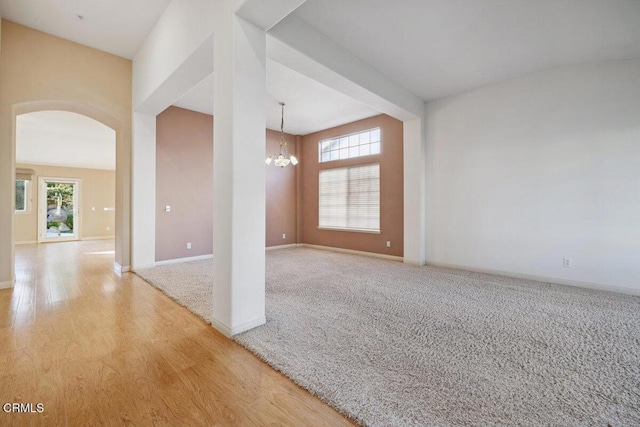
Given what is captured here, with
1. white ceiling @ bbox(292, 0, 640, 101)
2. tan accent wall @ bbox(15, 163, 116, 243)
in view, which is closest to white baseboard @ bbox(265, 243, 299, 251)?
white ceiling @ bbox(292, 0, 640, 101)

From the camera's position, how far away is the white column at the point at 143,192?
4566 millimetres

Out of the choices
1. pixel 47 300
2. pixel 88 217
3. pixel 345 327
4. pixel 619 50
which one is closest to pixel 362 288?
pixel 345 327

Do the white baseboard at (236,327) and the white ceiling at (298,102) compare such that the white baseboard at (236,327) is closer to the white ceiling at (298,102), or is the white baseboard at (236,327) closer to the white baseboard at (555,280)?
the white ceiling at (298,102)

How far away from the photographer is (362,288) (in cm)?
375

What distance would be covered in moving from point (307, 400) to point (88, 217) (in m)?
12.5

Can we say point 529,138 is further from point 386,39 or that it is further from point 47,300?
point 47,300

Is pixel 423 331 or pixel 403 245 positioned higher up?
pixel 403 245

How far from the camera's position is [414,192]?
541cm

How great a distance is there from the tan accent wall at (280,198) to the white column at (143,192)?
2.90 metres

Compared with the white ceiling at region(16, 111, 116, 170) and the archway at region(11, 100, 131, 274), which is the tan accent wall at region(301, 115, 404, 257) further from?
the white ceiling at region(16, 111, 116, 170)

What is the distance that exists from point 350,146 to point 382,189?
1.47m

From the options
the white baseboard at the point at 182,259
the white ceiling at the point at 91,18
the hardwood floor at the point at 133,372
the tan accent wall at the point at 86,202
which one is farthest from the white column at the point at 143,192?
the tan accent wall at the point at 86,202

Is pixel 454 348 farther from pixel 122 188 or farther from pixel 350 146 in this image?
pixel 350 146

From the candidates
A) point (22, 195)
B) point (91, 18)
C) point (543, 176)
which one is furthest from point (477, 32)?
point (22, 195)
